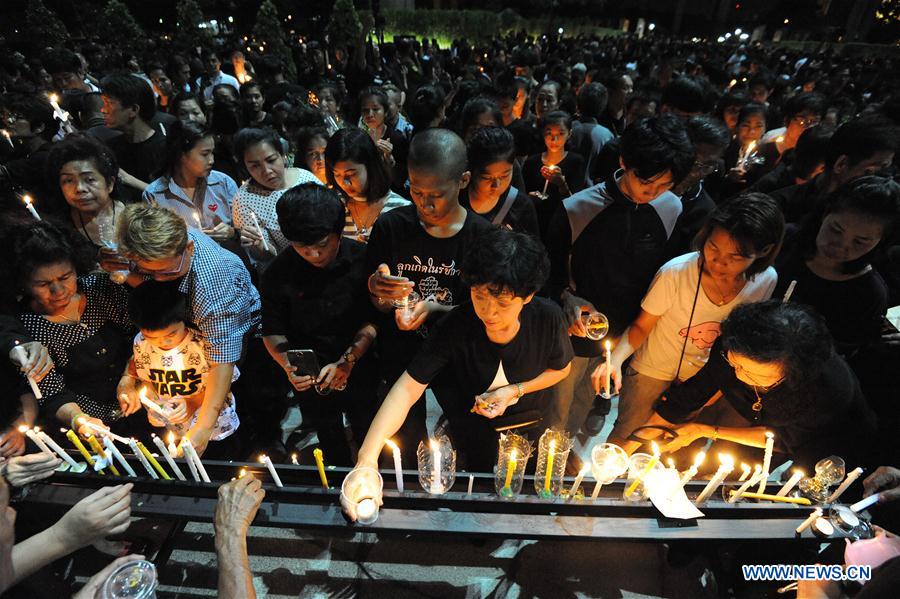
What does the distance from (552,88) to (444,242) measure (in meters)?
4.55

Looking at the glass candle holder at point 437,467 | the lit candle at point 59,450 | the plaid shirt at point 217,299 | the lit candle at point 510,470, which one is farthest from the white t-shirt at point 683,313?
the lit candle at point 59,450

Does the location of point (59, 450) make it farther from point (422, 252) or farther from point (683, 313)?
point (683, 313)

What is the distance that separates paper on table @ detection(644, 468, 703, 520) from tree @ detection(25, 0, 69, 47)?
19.0 metres

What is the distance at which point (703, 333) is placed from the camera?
264 cm

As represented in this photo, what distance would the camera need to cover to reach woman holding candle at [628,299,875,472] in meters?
1.93

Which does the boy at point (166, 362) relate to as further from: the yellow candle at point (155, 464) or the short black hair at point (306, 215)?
the short black hair at point (306, 215)

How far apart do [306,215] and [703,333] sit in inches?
89.6

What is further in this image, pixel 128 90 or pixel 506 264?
pixel 128 90

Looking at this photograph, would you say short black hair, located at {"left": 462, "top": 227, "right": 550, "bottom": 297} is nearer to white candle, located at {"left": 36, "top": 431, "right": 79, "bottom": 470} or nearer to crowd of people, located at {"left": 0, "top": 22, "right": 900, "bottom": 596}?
crowd of people, located at {"left": 0, "top": 22, "right": 900, "bottom": 596}

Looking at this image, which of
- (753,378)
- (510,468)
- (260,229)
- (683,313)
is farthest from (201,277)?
(753,378)

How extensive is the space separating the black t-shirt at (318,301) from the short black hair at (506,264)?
0.97 metres

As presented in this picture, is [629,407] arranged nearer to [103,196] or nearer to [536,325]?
[536,325]

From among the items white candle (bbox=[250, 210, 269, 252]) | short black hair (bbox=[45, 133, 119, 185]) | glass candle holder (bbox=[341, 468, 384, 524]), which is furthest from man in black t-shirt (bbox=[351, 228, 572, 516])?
short black hair (bbox=[45, 133, 119, 185])

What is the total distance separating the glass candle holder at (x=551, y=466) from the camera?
1.91 metres
